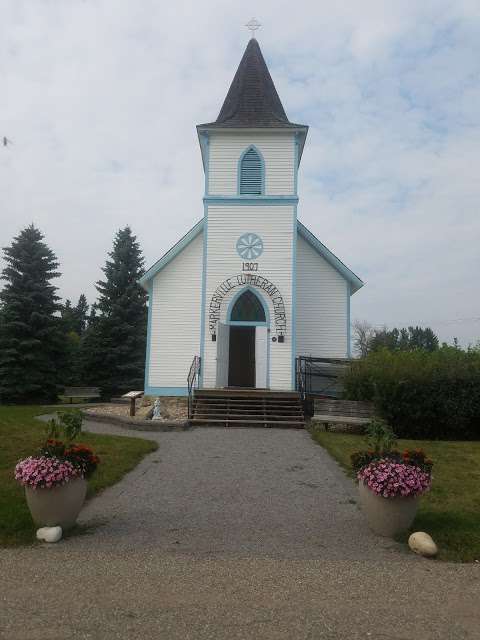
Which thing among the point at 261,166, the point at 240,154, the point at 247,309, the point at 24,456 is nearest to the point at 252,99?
the point at 240,154

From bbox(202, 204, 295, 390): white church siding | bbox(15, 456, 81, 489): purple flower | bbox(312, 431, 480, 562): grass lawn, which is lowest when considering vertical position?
bbox(312, 431, 480, 562): grass lawn

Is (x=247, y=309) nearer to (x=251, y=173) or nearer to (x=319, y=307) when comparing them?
(x=319, y=307)

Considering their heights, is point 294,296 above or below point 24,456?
above

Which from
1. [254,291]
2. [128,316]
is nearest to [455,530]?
[254,291]

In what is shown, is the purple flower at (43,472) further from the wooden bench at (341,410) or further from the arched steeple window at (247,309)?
the arched steeple window at (247,309)

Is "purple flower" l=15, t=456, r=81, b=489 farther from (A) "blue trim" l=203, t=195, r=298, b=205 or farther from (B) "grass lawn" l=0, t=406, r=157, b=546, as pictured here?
(A) "blue trim" l=203, t=195, r=298, b=205

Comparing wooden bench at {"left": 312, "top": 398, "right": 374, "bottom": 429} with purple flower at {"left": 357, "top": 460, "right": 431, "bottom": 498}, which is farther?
wooden bench at {"left": 312, "top": 398, "right": 374, "bottom": 429}

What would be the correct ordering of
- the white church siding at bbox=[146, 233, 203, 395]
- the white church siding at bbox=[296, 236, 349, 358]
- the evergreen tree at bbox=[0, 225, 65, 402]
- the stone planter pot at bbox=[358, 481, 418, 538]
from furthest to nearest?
1. the evergreen tree at bbox=[0, 225, 65, 402]
2. the white church siding at bbox=[296, 236, 349, 358]
3. the white church siding at bbox=[146, 233, 203, 395]
4. the stone planter pot at bbox=[358, 481, 418, 538]

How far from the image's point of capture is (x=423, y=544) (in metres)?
5.46

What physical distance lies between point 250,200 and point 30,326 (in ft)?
46.8

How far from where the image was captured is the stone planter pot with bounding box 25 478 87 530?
5.91m

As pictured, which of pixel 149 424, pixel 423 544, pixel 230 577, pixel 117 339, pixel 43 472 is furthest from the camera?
pixel 117 339

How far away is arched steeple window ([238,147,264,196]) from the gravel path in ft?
42.0

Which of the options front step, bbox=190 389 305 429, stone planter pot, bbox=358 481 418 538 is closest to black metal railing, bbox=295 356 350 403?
front step, bbox=190 389 305 429
